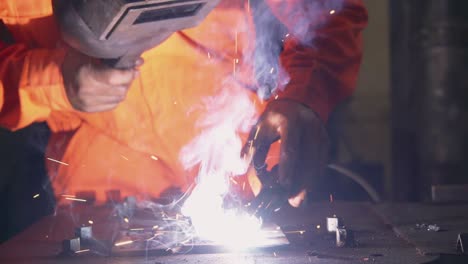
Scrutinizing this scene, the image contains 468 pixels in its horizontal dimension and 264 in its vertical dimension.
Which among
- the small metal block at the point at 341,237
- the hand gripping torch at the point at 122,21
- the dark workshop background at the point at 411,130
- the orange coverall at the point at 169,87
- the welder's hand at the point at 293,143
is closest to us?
the hand gripping torch at the point at 122,21

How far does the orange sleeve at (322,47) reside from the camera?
2.54 metres

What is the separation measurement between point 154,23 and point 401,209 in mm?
1156

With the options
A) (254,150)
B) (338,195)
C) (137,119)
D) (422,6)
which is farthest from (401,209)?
(422,6)

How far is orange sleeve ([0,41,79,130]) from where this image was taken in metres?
2.04

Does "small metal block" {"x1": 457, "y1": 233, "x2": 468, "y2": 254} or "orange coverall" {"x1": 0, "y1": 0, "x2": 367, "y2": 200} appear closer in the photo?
"small metal block" {"x1": 457, "y1": 233, "x2": 468, "y2": 254}

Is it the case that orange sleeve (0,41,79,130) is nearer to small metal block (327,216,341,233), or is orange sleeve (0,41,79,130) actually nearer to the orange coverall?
the orange coverall

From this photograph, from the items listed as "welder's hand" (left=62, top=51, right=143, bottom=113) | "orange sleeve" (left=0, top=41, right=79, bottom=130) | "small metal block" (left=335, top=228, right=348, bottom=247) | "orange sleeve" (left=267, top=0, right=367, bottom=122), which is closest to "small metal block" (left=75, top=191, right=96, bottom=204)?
→ "orange sleeve" (left=0, top=41, right=79, bottom=130)

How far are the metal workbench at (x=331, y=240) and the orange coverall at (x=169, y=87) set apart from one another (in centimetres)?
33

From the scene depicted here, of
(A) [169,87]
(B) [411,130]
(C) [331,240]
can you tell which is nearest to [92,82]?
(A) [169,87]

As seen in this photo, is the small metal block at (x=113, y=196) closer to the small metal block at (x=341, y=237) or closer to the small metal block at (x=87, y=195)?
the small metal block at (x=87, y=195)

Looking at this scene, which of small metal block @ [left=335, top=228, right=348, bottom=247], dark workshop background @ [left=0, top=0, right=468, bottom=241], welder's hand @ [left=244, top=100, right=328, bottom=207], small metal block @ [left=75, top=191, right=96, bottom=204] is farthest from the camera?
dark workshop background @ [left=0, top=0, right=468, bottom=241]

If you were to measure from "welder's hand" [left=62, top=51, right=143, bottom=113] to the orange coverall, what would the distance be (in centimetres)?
44

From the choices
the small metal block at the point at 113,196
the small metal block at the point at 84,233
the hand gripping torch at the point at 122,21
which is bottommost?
the small metal block at the point at 84,233

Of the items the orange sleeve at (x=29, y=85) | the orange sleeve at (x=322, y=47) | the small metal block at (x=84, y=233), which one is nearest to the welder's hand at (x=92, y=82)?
the orange sleeve at (x=29, y=85)
